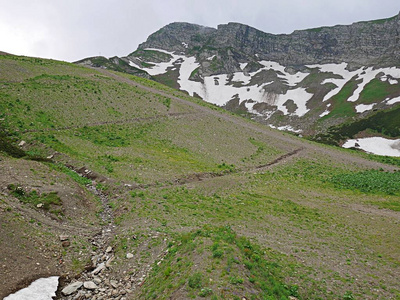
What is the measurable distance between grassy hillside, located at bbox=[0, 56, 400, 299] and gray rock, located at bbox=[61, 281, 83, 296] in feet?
3.80

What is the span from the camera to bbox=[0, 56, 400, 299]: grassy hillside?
13.8 meters

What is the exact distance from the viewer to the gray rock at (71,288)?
1286cm

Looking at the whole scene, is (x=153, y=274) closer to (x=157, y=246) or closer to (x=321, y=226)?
(x=157, y=246)

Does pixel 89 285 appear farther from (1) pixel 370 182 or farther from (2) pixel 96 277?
(1) pixel 370 182

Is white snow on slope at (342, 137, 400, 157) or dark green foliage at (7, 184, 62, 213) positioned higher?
white snow on slope at (342, 137, 400, 157)

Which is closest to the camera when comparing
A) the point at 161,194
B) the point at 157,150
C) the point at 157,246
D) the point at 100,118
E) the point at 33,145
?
the point at 157,246

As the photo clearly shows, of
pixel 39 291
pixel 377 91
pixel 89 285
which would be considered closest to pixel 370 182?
pixel 89 285

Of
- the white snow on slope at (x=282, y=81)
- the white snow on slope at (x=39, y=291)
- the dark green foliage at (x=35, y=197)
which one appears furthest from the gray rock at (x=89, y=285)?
the white snow on slope at (x=282, y=81)

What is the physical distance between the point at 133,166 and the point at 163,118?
915 inches

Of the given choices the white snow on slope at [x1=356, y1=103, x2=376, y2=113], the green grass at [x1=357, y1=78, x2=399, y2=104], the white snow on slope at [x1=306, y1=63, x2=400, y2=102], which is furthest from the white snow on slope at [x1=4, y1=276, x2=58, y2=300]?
the white snow on slope at [x1=306, y1=63, x2=400, y2=102]

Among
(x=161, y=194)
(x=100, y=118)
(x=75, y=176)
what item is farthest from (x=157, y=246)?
(x=100, y=118)

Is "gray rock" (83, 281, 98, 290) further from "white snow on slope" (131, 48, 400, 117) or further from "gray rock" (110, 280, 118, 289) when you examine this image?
"white snow on slope" (131, 48, 400, 117)

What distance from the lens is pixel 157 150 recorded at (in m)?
40.1

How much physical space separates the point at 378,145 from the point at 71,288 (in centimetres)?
10348
